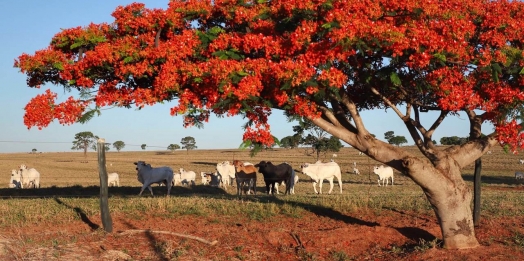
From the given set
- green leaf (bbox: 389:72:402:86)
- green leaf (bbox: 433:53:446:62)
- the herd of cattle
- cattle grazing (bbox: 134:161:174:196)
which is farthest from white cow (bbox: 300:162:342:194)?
green leaf (bbox: 433:53:446:62)

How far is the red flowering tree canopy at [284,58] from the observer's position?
367 inches

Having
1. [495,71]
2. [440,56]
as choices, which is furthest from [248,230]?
[495,71]

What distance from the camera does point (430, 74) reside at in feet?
32.5

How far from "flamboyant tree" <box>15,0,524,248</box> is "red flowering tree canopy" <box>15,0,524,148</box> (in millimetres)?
25

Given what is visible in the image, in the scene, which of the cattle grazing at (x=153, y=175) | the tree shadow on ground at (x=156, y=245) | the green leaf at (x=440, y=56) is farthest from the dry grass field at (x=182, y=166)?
the green leaf at (x=440, y=56)

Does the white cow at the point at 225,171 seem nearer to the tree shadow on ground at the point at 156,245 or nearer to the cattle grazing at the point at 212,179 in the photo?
the cattle grazing at the point at 212,179

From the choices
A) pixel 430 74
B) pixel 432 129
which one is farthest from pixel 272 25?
pixel 432 129

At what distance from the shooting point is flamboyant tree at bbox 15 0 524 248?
9.35 m

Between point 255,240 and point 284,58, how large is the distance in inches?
145

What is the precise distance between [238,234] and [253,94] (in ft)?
11.8

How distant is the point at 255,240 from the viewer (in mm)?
11172

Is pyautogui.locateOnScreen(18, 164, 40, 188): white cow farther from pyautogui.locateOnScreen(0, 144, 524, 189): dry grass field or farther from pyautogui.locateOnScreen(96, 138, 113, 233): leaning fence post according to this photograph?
pyautogui.locateOnScreen(96, 138, 113, 233): leaning fence post

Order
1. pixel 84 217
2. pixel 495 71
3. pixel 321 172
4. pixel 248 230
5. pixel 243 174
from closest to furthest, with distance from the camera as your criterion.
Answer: pixel 495 71 < pixel 248 230 < pixel 84 217 < pixel 243 174 < pixel 321 172

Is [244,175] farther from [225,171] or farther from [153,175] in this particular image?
[225,171]
